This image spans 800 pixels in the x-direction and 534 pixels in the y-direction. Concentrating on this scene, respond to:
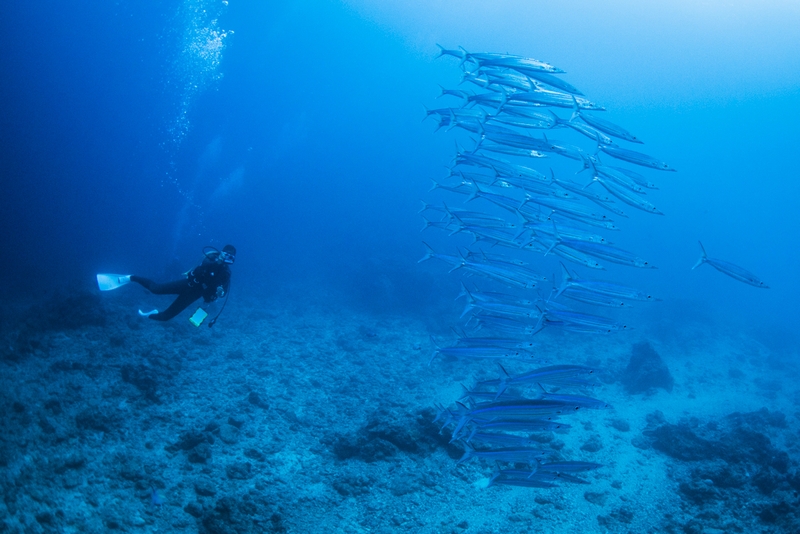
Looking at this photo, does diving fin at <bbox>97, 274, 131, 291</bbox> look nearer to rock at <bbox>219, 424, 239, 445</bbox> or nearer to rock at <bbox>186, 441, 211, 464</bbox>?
rock at <bbox>219, 424, 239, 445</bbox>

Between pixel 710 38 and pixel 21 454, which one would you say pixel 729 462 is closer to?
pixel 21 454

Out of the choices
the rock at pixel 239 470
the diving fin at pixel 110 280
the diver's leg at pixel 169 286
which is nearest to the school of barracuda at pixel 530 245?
the rock at pixel 239 470

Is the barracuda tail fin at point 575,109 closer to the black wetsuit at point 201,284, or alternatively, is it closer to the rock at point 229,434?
the black wetsuit at point 201,284

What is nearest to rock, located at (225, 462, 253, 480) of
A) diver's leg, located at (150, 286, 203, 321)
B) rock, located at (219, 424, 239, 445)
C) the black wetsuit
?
rock, located at (219, 424, 239, 445)

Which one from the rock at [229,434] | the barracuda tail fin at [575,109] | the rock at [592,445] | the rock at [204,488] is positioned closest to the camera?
the rock at [204,488]

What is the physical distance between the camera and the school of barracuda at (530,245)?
4.45 meters

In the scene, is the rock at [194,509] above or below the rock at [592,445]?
below

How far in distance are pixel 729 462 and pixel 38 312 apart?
50.1ft

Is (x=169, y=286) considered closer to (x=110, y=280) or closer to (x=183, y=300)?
(x=183, y=300)

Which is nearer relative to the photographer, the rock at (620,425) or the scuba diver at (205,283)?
the scuba diver at (205,283)

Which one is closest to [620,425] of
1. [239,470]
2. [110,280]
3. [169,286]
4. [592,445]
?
[592,445]

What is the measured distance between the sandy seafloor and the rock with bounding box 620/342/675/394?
15.8 inches

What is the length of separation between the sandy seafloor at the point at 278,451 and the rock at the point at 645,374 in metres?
0.40

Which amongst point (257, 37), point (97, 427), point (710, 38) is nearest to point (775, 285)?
point (710, 38)
